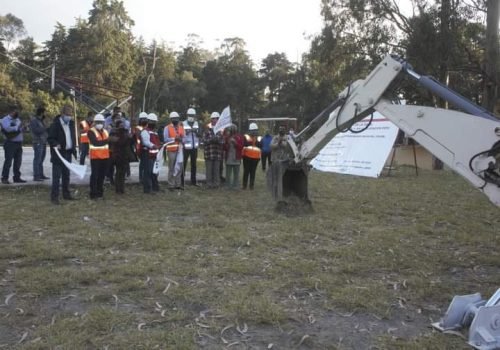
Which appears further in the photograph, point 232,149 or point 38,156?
point 232,149

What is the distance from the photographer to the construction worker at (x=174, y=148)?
11.7m

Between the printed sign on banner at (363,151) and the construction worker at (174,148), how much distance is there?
209 inches

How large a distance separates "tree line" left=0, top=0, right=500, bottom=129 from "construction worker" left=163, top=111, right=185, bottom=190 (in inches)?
209

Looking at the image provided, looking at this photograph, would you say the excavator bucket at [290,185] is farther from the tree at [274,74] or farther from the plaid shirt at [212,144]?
the tree at [274,74]

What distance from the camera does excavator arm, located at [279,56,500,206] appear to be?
473 cm

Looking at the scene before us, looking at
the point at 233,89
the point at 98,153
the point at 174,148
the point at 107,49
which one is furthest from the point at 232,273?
the point at 233,89

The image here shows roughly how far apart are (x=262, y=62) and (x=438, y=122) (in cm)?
7390

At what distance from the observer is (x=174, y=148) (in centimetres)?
1162

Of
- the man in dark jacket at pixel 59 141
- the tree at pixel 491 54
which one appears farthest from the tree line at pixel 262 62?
the man in dark jacket at pixel 59 141

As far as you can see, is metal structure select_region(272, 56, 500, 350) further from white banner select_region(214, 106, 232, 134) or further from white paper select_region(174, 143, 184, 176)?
white paper select_region(174, 143, 184, 176)

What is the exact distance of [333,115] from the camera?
785 cm

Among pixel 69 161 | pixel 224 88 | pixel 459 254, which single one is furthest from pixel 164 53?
pixel 459 254

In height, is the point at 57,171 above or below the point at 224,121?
below

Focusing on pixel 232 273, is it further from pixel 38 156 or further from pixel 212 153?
pixel 38 156
